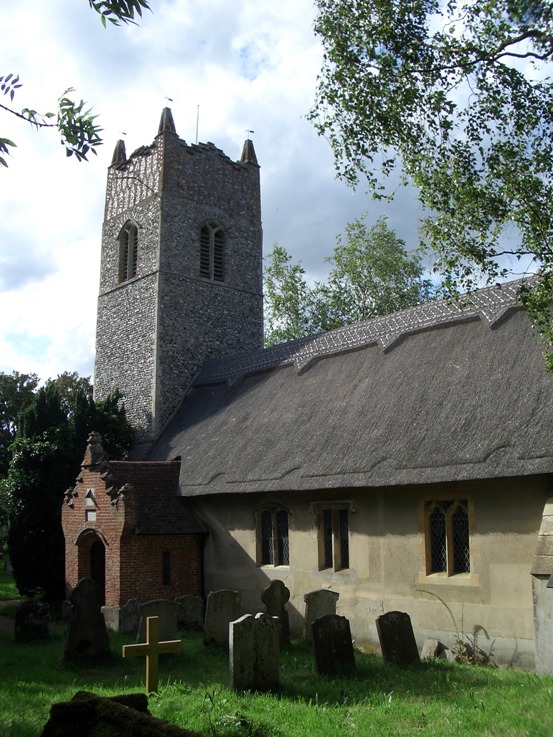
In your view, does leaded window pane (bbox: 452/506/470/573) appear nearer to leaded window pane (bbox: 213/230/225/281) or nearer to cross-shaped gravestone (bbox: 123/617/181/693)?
cross-shaped gravestone (bbox: 123/617/181/693)

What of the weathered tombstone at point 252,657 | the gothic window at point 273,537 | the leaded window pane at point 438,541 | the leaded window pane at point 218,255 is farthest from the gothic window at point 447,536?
the leaded window pane at point 218,255

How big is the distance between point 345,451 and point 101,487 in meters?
6.82

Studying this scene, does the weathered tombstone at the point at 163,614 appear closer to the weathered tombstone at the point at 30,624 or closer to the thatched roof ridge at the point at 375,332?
the weathered tombstone at the point at 30,624

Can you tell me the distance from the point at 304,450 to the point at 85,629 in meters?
6.11

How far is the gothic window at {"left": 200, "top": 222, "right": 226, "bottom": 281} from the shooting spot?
28.2m

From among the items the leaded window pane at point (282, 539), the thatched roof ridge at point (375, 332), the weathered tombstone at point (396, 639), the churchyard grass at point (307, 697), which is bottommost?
the churchyard grass at point (307, 697)

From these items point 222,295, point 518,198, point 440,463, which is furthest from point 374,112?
point 222,295

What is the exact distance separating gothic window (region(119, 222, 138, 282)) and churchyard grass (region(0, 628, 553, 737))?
18.0 m

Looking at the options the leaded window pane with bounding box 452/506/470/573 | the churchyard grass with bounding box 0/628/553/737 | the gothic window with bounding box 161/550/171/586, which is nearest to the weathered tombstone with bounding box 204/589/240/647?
the churchyard grass with bounding box 0/628/553/737

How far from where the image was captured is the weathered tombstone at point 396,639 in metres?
11.3

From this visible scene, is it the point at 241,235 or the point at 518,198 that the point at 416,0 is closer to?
the point at 518,198

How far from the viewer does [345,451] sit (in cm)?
1545

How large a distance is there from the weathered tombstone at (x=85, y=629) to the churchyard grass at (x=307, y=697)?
24cm

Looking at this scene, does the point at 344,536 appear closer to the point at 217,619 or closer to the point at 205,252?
the point at 217,619
